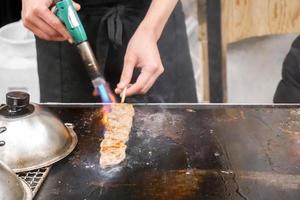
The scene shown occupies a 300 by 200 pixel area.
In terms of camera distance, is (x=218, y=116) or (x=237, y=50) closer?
(x=218, y=116)

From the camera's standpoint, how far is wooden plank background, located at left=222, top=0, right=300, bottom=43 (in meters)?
2.75

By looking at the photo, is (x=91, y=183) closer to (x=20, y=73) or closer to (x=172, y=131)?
(x=172, y=131)

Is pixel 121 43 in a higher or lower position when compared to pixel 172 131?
higher

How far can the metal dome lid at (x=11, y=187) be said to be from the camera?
1.08 metres

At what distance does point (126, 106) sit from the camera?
5.23ft

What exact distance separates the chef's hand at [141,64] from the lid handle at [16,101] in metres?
0.35

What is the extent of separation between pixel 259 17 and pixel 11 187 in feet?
6.85

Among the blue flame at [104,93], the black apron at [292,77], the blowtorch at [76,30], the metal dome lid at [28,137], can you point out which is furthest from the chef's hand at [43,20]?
the black apron at [292,77]

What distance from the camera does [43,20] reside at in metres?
1.55

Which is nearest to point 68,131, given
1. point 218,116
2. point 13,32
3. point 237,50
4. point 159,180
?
point 159,180

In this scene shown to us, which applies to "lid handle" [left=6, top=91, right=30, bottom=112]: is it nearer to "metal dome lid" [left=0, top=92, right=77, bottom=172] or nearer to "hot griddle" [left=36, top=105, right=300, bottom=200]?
"metal dome lid" [left=0, top=92, right=77, bottom=172]

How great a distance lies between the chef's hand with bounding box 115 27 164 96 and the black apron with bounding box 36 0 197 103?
1.01 feet

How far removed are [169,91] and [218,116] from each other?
0.55 m

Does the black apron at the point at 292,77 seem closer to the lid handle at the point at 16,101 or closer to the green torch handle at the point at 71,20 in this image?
the green torch handle at the point at 71,20
